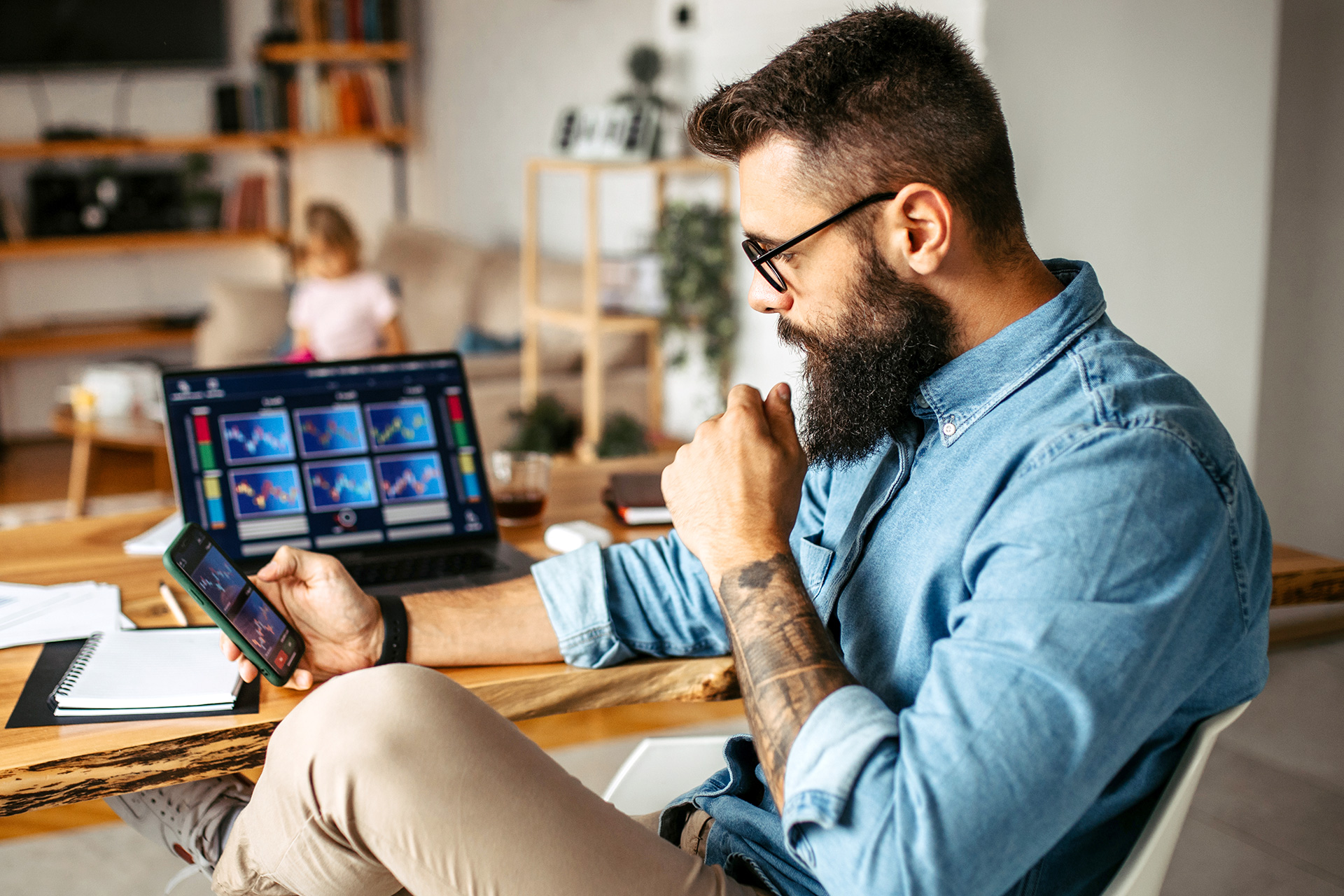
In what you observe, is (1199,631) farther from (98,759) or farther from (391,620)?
(98,759)

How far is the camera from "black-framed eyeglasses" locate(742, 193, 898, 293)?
3.32 ft

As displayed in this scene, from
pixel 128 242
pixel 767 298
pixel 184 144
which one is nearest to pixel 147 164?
pixel 184 144

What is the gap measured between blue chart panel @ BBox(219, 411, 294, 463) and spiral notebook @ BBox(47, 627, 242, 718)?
300mm

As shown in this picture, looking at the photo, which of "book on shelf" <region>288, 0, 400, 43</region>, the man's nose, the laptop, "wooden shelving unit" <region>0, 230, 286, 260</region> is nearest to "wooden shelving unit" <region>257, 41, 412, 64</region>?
"book on shelf" <region>288, 0, 400, 43</region>

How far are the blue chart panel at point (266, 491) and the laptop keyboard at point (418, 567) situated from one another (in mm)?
112

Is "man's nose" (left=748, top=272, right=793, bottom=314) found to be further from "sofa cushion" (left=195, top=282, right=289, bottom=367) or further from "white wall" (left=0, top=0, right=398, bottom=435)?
"white wall" (left=0, top=0, right=398, bottom=435)

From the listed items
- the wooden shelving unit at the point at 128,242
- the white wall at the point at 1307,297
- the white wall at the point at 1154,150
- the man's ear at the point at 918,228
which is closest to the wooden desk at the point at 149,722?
the man's ear at the point at 918,228

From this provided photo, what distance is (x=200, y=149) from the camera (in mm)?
5914

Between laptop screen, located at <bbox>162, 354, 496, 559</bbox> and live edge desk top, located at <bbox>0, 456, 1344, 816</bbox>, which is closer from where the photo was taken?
live edge desk top, located at <bbox>0, 456, 1344, 816</bbox>

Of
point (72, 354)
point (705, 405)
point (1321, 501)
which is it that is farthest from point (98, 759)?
point (72, 354)

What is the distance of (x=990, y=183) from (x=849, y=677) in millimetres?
448

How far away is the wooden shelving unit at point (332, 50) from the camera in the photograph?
5.85 metres

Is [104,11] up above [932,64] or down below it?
above

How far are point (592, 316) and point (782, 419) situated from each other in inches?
110
